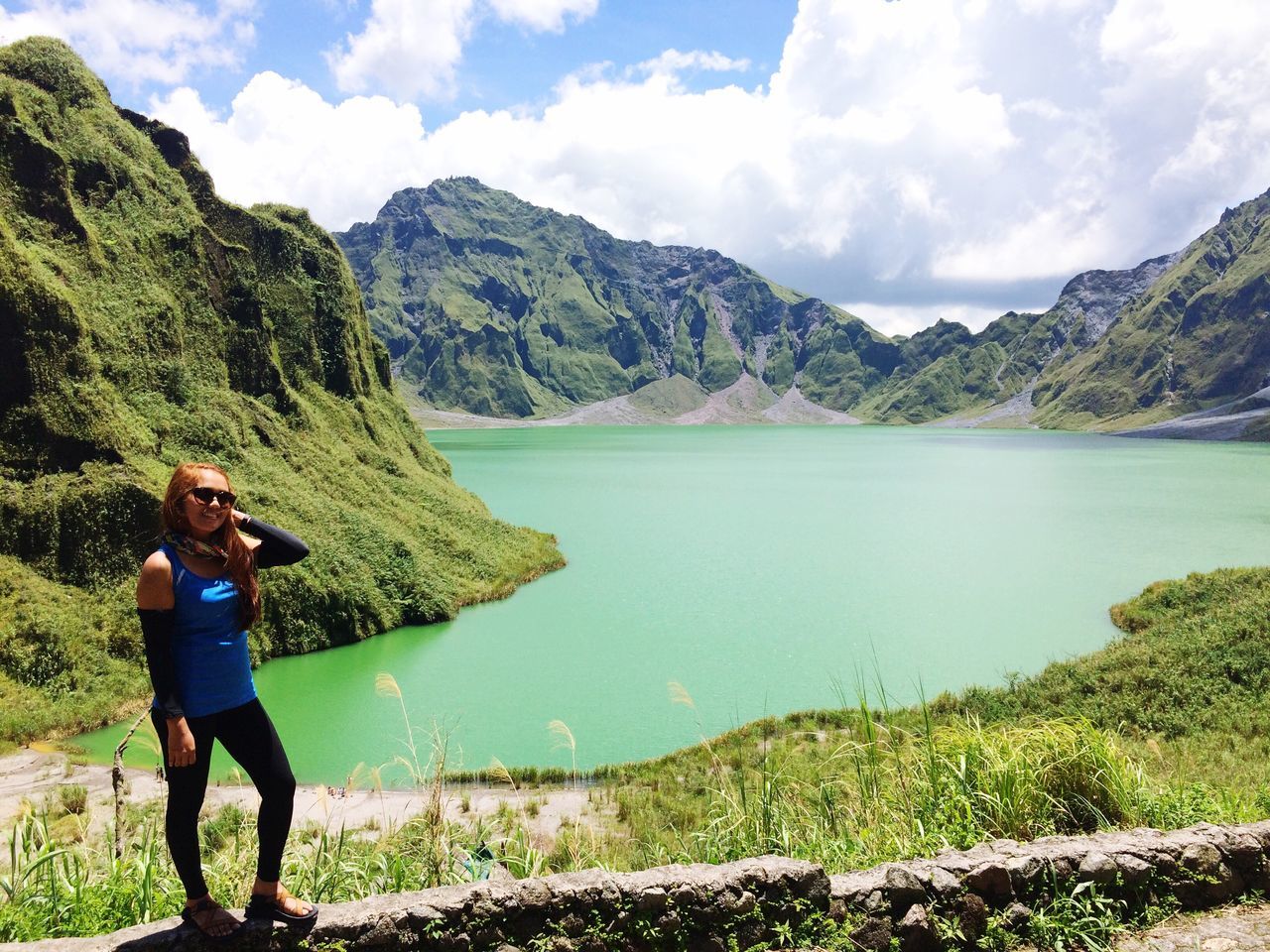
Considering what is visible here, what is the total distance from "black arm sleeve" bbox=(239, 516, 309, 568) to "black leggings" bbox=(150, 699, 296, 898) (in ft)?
3.60

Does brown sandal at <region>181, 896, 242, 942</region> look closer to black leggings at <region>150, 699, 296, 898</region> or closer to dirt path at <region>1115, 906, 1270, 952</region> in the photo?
black leggings at <region>150, 699, 296, 898</region>

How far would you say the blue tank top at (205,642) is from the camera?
4996mm

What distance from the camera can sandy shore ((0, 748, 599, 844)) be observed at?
14695 millimetres

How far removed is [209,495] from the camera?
520cm

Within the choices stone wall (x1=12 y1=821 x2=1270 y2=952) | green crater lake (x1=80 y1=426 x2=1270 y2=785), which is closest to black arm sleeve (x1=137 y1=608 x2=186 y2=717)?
stone wall (x1=12 y1=821 x2=1270 y2=952)

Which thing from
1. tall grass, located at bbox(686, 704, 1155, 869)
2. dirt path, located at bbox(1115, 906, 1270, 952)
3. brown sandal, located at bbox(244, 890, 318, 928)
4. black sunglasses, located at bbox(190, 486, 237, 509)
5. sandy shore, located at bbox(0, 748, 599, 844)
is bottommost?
sandy shore, located at bbox(0, 748, 599, 844)

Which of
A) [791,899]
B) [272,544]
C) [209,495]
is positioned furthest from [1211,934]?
[209,495]

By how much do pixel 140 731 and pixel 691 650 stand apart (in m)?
18.3

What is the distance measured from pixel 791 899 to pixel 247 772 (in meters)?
4.39

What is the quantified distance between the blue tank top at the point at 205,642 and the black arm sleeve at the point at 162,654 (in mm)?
87

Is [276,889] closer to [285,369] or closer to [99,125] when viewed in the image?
[285,369]

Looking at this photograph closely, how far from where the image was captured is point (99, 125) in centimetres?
3728

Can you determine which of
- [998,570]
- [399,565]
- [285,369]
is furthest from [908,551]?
[285,369]

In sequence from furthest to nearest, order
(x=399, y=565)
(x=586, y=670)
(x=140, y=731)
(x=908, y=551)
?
(x=908, y=551), (x=399, y=565), (x=586, y=670), (x=140, y=731)
